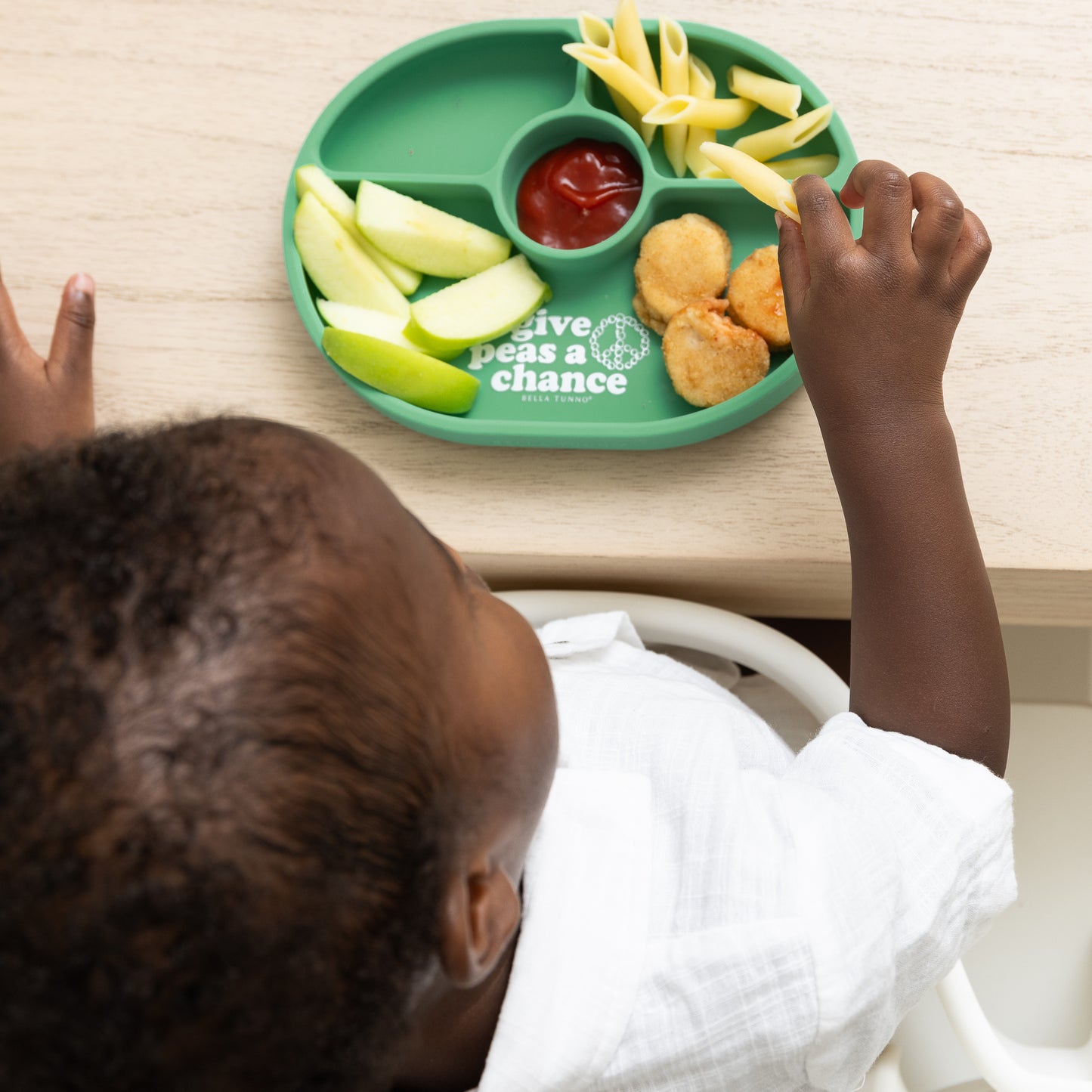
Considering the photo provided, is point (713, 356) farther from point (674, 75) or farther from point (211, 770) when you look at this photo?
point (211, 770)

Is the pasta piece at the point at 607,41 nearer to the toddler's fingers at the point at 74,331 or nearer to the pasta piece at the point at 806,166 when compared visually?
the pasta piece at the point at 806,166

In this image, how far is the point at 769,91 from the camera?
722 mm

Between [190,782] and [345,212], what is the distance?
1.77ft

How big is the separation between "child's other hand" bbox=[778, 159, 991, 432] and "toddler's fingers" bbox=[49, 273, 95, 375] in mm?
507

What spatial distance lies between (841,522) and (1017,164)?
284 millimetres

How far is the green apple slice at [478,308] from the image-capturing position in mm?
724

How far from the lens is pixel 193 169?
2.60 feet

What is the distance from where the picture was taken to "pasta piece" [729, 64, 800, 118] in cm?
72

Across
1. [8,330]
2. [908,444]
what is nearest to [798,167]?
[908,444]

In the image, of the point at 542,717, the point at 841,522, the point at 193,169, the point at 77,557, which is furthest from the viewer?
the point at 193,169

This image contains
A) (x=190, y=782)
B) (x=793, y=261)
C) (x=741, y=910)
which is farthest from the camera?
(x=793, y=261)

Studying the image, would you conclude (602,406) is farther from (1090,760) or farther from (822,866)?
(1090,760)

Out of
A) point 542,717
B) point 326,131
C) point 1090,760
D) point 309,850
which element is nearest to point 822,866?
point 542,717

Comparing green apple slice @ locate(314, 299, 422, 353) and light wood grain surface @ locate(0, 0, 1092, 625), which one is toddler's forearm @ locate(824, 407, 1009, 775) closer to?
light wood grain surface @ locate(0, 0, 1092, 625)
